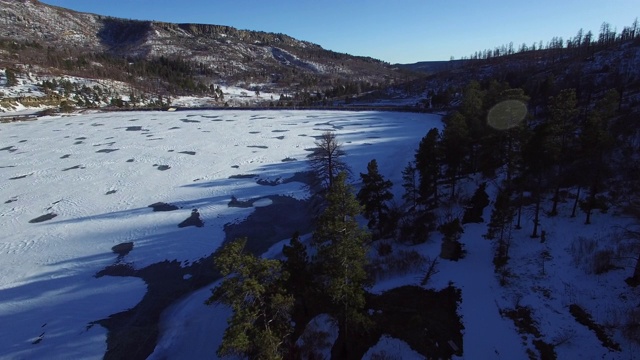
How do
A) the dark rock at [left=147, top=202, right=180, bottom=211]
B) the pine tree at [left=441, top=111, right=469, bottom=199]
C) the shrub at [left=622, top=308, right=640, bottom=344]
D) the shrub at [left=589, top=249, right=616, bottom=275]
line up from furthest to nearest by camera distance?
the dark rock at [left=147, top=202, right=180, bottom=211] < the pine tree at [left=441, top=111, right=469, bottom=199] < the shrub at [left=589, top=249, right=616, bottom=275] < the shrub at [left=622, top=308, right=640, bottom=344]

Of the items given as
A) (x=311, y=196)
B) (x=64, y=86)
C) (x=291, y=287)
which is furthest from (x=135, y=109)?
(x=291, y=287)

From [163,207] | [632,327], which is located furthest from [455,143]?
[163,207]

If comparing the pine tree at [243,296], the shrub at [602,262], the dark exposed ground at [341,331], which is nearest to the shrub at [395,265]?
the dark exposed ground at [341,331]

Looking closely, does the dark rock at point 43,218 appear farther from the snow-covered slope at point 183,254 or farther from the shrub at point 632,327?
the shrub at point 632,327

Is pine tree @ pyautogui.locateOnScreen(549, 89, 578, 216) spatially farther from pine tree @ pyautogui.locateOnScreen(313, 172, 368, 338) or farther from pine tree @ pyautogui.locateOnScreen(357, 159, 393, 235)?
pine tree @ pyautogui.locateOnScreen(313, 172, 368, 338)

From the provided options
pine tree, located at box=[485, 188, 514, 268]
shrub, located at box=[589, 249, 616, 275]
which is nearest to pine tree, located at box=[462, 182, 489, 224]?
pine tree, located at box=[485, 188, 514, 268]

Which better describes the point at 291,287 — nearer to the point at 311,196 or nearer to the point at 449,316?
the point at 449,316

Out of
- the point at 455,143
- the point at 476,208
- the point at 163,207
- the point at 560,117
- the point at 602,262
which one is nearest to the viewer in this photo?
the point at 602,262

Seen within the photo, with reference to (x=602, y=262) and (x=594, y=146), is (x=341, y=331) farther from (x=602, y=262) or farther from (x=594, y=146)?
(x=594, y=146)
